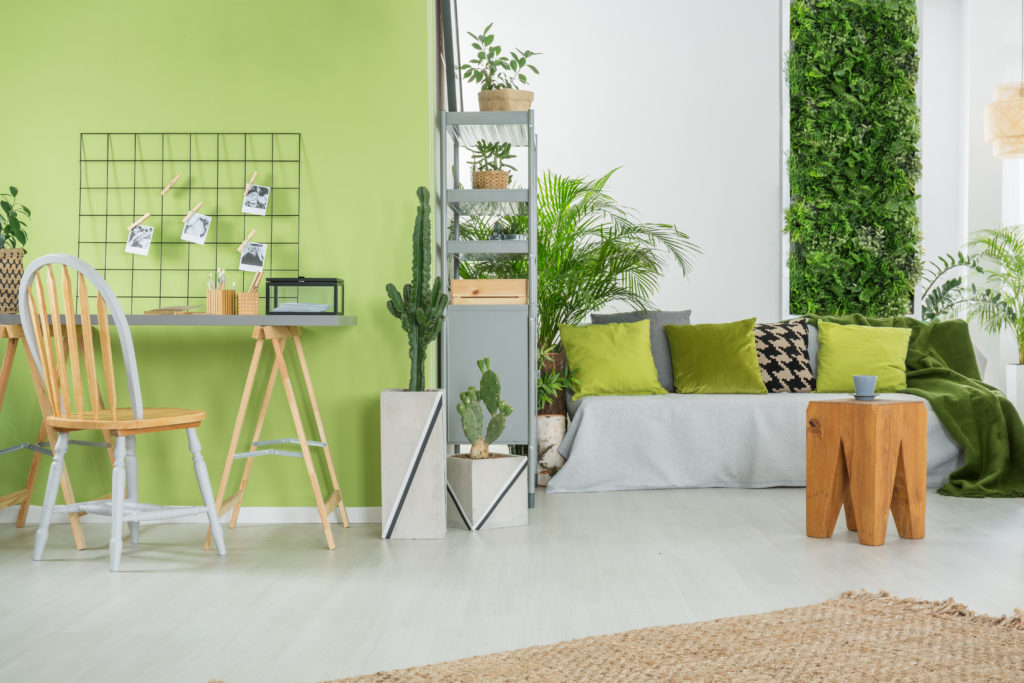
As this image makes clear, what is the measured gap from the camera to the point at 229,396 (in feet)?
11.4

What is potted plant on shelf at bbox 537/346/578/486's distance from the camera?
4.46 metres

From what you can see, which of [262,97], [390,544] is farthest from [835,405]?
[262,97]

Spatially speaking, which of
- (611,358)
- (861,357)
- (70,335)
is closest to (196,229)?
(70,335)

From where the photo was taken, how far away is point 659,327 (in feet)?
16.6

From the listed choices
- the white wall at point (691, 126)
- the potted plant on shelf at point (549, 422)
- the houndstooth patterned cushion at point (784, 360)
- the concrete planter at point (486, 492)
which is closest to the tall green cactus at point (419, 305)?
the concrete planter at point (486, 492)

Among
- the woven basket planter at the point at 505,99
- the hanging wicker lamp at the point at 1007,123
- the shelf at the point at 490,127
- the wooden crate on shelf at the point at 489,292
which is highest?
the hanging wicker lamp at the point at 1007,123

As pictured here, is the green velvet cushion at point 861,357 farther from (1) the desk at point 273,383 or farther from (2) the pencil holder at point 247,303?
(2) the pencil holder at point 247,303

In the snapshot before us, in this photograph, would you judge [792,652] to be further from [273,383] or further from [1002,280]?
[1002,280]

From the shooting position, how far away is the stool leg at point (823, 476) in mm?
3105

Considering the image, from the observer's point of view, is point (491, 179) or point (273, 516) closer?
point (273, 516)

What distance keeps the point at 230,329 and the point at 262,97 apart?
930 millimetres

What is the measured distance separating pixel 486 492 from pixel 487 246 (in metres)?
1.13

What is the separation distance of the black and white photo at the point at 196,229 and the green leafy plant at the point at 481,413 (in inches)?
46.8

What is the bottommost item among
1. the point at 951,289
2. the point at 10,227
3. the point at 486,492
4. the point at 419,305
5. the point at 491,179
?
the point at 486,492
